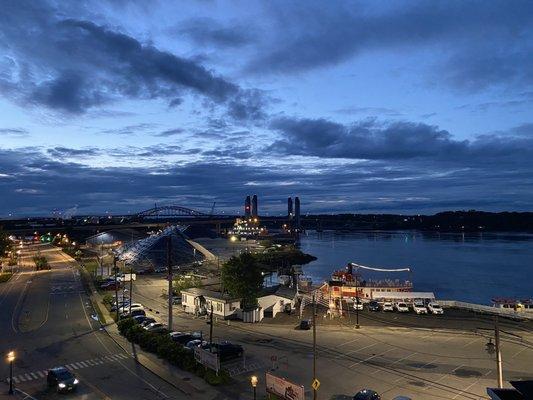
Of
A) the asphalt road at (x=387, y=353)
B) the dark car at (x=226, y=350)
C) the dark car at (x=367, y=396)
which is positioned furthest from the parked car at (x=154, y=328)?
the dark car at (x=367, y=396)

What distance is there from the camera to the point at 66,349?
2727 cm

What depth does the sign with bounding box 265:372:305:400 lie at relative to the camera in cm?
1770

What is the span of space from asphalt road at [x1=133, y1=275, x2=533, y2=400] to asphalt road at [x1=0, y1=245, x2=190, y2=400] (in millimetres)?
5040

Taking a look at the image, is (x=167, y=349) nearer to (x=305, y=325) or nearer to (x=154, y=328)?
(x=154, y=328)

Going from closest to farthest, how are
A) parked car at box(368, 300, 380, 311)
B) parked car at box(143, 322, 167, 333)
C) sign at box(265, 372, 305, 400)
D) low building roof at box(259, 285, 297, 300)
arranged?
sign at box(265, 372, 305, 400), parked car at box(143, 322, 167, 333), low building roof at box(259, 285, 297, 300), parked car at box(368, 300, 380, 311)

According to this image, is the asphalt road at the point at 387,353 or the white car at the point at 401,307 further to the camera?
the white car at the point at 401,307

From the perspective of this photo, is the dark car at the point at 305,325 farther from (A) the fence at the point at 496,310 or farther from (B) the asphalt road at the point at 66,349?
(A) the fence at the point at 496,310

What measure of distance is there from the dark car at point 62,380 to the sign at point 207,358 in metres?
5.53

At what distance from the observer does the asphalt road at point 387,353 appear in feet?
68.5

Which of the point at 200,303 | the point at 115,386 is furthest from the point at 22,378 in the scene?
the point at 200,303

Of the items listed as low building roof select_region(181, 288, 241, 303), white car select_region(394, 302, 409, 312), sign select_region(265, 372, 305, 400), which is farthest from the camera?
white car select_region(394, 302, 409, 312)

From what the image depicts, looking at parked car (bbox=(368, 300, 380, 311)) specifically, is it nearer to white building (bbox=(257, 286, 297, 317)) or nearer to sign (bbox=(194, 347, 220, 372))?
white building (bbox=(257, 286, 297, 317))

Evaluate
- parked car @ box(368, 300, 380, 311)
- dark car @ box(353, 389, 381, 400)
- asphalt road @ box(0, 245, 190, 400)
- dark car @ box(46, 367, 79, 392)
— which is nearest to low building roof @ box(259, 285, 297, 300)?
parked car @ box(368, 300, 380, 311)

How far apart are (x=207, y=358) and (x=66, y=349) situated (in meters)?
10.4
